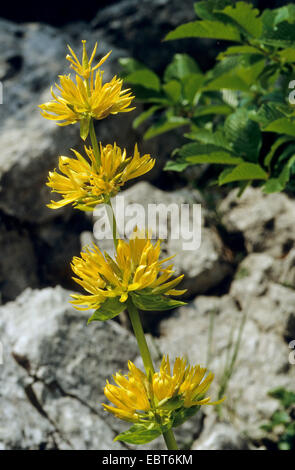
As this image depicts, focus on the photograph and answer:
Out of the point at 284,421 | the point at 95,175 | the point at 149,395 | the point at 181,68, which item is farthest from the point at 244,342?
the point at 95,175

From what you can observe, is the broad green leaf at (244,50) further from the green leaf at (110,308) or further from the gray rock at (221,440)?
the gray rock at (221,440)

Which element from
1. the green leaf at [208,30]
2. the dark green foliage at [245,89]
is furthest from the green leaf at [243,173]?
the green leaf at [208,30]

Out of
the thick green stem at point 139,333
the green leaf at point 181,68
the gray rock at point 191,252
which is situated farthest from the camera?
the gray rock at point 191,252

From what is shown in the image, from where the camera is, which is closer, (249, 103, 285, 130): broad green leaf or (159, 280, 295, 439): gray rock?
(249, 103, 285, 130): broad green leaf

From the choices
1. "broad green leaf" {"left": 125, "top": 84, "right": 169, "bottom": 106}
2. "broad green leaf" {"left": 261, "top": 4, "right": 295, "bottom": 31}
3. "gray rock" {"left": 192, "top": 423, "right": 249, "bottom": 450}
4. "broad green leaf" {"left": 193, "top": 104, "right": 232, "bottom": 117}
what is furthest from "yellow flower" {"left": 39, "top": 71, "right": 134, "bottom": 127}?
"gray rock" {"left": 192, "top": 423, "right": 249, "bottom": 450}

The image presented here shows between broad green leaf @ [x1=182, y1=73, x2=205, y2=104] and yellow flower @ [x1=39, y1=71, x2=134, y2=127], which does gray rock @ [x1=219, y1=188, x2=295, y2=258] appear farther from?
yellow flower @ [x1=39, y1=71, x2=134, y2=127]

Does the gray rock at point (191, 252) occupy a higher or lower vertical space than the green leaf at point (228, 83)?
lower

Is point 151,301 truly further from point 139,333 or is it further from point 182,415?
point 182,415
